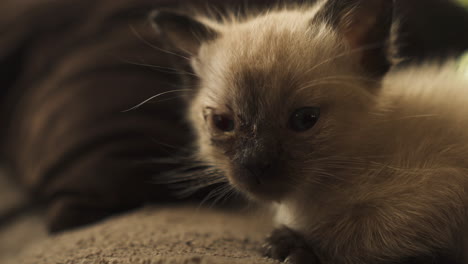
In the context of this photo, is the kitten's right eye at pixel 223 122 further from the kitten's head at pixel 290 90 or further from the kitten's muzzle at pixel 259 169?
the kitten's muzzle at pixel 259 169

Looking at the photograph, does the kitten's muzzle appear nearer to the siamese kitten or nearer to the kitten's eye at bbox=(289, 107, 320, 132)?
the siamese kitten

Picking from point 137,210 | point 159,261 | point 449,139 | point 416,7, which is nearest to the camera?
point 159,261

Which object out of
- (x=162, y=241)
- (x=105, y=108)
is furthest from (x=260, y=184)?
(x=105, y=108)

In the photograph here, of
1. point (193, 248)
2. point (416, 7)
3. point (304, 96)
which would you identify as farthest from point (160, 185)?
point (416, 7)

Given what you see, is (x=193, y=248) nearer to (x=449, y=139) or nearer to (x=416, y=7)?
(x=449, y=139)

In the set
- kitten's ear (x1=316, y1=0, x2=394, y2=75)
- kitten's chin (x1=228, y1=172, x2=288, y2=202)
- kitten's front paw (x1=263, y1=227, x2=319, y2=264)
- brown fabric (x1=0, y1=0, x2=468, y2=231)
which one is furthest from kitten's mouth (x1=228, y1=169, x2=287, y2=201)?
brown fabric (x1=0, y1=0, x2=468, y2=231)

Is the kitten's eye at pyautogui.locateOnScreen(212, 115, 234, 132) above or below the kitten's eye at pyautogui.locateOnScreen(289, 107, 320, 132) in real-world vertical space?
above
